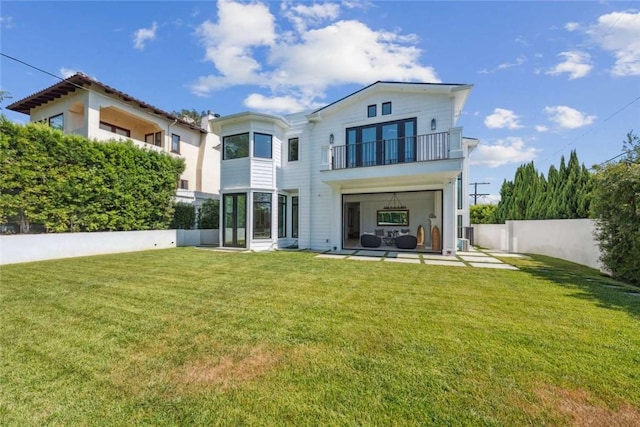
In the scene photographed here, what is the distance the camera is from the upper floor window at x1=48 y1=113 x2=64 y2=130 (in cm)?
1417

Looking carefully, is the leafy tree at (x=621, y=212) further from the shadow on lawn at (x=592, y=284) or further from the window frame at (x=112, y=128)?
the window frame at (x=112, y=128)

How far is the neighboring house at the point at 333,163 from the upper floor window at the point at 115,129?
7.76 m

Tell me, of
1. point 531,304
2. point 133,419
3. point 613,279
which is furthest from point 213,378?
point 613,279

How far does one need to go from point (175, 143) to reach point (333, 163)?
12079mm

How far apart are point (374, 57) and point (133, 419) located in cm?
1196

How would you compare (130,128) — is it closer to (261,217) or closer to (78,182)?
(78,182)

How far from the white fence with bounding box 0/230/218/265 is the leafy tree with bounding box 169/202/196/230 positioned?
49 centimetres

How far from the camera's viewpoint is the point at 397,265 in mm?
8203

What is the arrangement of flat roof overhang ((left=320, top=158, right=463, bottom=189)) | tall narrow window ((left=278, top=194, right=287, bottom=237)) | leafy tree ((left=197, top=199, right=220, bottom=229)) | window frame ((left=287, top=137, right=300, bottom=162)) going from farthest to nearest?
1. leafy tree ((left=197, top=199, right=220, bottom=229))
2. tall narrow window ((left=278, top=194, right=287, bottom=237))
3. window frame ((left=287, top=137, right=300, bottom=162))
4. flat roof overhang ((left=320, top=158, right=463, bottom=189))

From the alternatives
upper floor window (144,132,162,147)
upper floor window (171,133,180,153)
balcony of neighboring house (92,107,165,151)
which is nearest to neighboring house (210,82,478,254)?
balcony of neighboring house (92,107,165,151)

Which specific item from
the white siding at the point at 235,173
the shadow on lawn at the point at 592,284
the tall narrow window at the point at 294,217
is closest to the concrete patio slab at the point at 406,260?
the shadow on lawn at the point at 592,284

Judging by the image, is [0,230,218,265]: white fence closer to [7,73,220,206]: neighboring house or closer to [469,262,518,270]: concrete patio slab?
[7,73,220,206]: neighboring house

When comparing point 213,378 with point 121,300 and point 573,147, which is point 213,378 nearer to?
point 121,300

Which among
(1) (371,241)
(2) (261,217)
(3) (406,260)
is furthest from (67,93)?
(3) (406,260)
